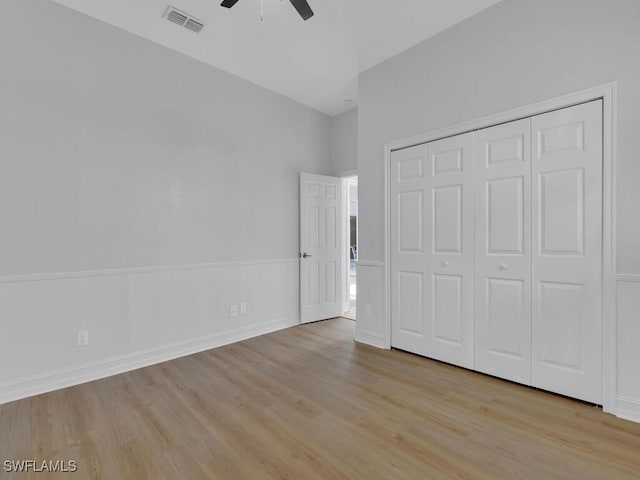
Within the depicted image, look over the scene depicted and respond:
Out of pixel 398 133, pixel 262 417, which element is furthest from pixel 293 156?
pixel 262 417

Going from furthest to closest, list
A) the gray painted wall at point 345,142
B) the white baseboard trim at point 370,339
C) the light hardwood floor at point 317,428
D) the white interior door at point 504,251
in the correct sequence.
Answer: the gray painted wall at point 345,142
the white baseboard trim at point 370,339
the white interior door at point 504,251
the light hardwood floor at point 317,428

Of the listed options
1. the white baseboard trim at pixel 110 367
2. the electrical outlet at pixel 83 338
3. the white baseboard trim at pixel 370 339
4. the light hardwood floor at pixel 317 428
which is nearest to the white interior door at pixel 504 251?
the light hardwood floor at pixel 317 428

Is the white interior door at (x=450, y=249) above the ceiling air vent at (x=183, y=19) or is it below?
below

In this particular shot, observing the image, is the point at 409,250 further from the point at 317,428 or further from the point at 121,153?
the point at 121,153

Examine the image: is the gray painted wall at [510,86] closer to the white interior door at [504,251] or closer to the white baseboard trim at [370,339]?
the white baseboard trim at [370,339]

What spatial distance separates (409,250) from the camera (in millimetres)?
3371

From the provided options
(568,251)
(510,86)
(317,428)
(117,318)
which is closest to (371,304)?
(317,428)

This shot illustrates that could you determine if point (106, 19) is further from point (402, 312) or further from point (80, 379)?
point (402, 312)

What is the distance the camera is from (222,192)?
3768 mm

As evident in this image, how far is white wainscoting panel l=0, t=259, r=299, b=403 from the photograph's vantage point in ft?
8.16

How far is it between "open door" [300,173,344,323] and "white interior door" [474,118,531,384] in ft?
7.76

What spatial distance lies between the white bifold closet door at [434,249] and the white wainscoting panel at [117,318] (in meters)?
1.81

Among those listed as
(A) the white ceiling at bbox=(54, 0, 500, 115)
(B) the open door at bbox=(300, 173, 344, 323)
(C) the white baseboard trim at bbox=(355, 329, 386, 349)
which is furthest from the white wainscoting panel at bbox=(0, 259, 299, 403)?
(A) the white ceiling at bbox=(54, 0, 500, 115)

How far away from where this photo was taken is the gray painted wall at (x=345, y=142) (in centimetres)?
474
